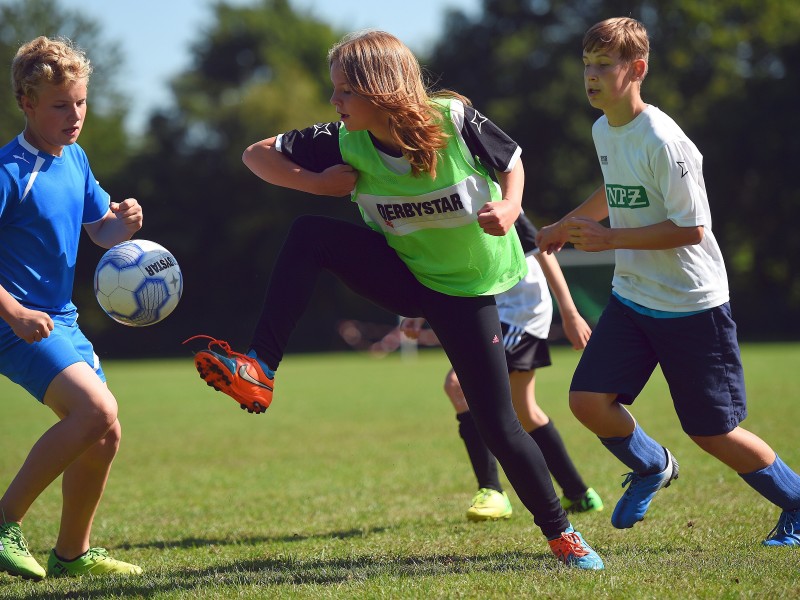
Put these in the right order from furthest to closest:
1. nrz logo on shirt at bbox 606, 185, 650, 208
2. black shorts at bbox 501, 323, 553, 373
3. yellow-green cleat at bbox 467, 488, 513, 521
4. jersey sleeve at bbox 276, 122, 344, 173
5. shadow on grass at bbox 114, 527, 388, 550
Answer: black shorts at bbox 501, 323, 553, 373
yellow-green cleat at bbox 467, 488, 513, 521
shadow on grass at bbox 114, 527, 388, 550
nrz logo on shirt at bbox 606, 185, 650, 208
jersey sleeve at bbox 276, 122, 344, 173

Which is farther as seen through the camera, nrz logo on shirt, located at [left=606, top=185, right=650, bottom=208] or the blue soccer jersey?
nrz logo on shirt, located at [left=606, top=185, right=650, bottom=208]

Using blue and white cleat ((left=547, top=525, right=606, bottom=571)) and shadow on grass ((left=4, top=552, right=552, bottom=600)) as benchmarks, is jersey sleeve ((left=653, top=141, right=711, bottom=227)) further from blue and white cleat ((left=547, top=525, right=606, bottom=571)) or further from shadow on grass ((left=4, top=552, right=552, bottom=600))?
shadow on grass ((left=4, top=552, right=552, bottom=600))

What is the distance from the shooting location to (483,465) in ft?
19.4

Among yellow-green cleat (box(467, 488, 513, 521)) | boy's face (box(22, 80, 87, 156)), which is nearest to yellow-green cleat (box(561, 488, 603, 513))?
yellow-green cleat (box(467, 488, 513, 521))

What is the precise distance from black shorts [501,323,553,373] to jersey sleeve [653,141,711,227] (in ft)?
5.77

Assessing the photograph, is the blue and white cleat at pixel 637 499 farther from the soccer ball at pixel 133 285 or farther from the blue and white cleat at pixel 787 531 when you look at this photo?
the soccer ball at pixel 133 285

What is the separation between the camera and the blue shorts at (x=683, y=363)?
424 centimetres

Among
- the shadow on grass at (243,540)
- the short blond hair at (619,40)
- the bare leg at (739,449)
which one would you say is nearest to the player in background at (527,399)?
the shadow on grass at (243,540)

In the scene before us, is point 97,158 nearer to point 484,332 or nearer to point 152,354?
point 152,354

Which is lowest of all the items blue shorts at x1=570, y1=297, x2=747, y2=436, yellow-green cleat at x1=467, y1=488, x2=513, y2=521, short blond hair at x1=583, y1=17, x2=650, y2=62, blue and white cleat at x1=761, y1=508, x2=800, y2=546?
yellow-green cleat at x1=467, y1=488, x2=513, y2=521

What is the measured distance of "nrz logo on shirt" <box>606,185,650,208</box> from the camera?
4.30m

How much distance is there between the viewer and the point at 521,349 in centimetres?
575

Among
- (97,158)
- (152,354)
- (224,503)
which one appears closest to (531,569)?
(224,503)

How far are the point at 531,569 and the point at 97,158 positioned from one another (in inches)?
1684
